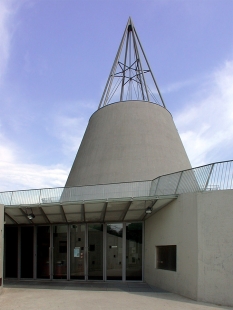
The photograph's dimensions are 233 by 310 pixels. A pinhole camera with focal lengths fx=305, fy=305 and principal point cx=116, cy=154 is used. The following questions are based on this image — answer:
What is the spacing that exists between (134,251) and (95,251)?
71.7 inches

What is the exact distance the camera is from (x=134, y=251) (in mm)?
13680

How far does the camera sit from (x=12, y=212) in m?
13.2

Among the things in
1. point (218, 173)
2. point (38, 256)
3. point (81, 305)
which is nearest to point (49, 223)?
point (38, 256)

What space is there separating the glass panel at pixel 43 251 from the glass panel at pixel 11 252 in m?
1.23

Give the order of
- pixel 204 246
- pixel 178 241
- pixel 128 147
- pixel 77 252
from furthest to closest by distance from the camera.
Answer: pixel 128 147, pixel 77 252, pixel 178 241, pixel 204 246

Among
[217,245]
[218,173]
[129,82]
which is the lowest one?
[217,245]

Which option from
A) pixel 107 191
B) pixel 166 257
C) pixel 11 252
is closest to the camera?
pixel 166 257

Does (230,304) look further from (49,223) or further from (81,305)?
(49,223)

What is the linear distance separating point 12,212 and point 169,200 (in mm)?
6773

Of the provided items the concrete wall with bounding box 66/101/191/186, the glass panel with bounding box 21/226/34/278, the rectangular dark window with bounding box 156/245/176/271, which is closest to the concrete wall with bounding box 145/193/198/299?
the rectangular dark window with bounding box 156/245/176/271

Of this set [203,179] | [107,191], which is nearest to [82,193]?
[107,191]

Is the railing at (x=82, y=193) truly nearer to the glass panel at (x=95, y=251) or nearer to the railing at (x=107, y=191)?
the railing at (x=107, y=191)

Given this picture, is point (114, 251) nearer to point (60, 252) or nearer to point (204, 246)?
point (60, 252)

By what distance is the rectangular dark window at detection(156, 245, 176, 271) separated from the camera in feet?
36.6
